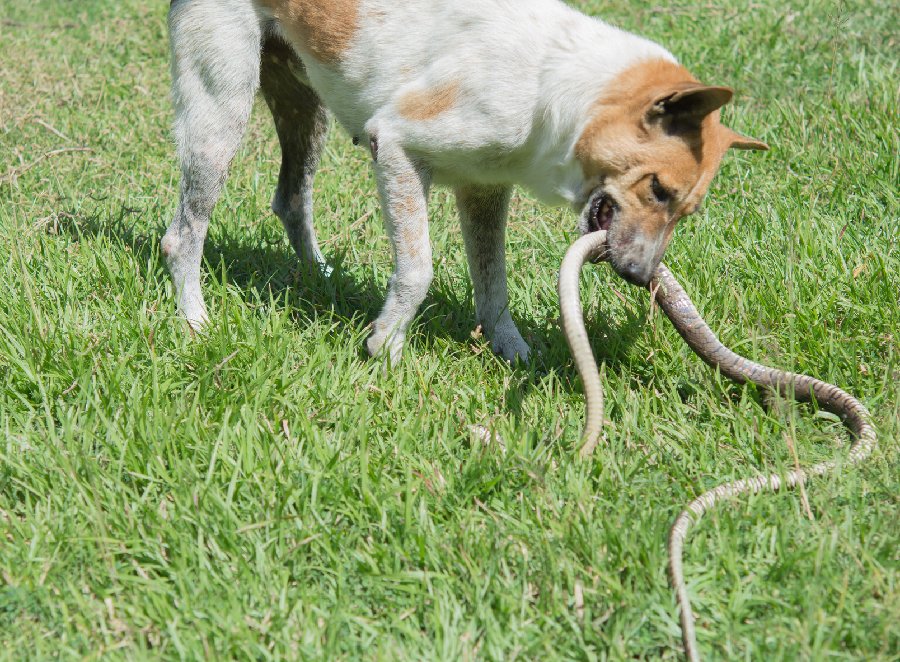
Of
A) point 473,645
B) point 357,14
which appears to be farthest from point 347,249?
point 473,645

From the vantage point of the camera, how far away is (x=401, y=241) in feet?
13.1

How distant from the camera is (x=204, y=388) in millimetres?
3551

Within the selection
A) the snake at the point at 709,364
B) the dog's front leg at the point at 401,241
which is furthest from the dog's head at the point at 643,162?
the dog's front leg at the point at 401,241

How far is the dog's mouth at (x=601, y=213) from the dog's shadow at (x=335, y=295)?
55 cm

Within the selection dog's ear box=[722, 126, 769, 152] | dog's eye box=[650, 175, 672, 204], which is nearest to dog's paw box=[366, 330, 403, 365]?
dog's eye box=[650, 175, 672, 204]

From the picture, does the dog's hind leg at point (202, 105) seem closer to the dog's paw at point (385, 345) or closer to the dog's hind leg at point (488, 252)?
the dog's paw at point (385, 345)

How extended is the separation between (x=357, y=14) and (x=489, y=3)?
1.78 ft

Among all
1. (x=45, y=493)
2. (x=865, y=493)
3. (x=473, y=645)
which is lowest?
(x=45, y=493)

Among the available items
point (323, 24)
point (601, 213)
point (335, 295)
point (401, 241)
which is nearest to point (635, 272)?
point (601, 213)

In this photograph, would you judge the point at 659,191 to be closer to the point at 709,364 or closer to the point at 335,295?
the point at 709,364

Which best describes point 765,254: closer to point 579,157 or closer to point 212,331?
point 579,157

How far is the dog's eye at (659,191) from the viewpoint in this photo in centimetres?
362

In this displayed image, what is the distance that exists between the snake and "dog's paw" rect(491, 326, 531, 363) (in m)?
0.61

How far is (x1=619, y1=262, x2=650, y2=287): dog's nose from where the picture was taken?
370cm
